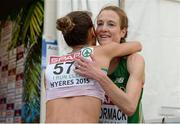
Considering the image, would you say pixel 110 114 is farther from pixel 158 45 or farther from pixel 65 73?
pixel 158 45

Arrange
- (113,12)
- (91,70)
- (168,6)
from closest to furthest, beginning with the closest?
(91,70) → (113,12) → (168,6)

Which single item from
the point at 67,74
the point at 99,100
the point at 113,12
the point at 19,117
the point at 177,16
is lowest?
the point at 19,117

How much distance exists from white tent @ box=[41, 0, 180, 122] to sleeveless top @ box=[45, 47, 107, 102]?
1.35m

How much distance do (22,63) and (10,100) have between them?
0.40 m

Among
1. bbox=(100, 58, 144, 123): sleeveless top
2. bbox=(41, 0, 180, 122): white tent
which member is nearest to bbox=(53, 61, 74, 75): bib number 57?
bbox=(100, 58, 144, 123): sleeveless top

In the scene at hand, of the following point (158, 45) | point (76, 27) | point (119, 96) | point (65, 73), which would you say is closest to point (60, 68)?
point (65, 73)

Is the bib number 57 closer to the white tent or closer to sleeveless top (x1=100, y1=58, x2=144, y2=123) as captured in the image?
sleeveless top (x1=100, y1=58, x2=144, y2=123)

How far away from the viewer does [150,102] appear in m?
2.81

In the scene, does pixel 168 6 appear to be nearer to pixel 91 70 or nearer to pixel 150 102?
pixel 150 102

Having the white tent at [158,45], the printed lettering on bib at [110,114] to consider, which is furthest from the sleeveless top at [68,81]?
the white tent at [158,45]

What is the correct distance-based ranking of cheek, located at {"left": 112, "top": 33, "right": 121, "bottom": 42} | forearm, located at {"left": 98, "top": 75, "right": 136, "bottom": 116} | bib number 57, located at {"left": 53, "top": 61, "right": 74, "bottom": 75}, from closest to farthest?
forearm, located at {"left": 98, "top": 75, "right": 136, "bottom": 116}
bib number 57, located at {"left": 53, "top": 61, "right": 74, "bottom": 75}
cheek, located at {"left": 112, "top": 33, "right": 121, "bottom": 42}

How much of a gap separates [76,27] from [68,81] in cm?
23

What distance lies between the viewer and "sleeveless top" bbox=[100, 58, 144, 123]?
1583 millimetres

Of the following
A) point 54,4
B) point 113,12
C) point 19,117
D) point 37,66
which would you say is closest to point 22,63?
point 37,66
